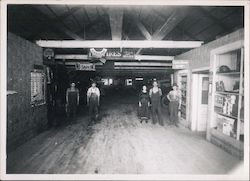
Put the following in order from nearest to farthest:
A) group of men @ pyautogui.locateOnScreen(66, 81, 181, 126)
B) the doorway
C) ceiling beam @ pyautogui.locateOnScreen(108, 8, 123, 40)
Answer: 1. ceiling beam @ pyautogui.locateOnScreen(108, 8, 123, 40)
2. the doorway
3. group of men @ pyautogui.locateOnScreen(66, 81, 181, 126)

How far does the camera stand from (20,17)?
519cm

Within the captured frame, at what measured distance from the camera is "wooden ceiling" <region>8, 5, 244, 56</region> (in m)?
4.68

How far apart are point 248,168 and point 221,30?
3.64m

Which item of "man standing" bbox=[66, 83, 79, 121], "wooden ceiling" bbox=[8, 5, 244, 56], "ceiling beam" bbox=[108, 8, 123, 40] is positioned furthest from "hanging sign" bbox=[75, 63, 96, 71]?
"ceiling beam" bbox=[108, 8, 123, 40]

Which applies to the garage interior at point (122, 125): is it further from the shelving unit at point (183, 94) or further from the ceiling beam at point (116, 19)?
the shelving unit at point (183, 94)

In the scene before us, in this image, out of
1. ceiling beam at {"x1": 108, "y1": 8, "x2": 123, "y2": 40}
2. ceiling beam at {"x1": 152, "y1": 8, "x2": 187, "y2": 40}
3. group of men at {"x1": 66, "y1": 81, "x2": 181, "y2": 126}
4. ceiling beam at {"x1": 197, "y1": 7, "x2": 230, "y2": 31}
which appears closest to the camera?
ceiling beam at {"x1": 108, "y1": 8, "x2": 123, "y2": 40}

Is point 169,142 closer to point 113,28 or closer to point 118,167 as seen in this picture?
point 118,167

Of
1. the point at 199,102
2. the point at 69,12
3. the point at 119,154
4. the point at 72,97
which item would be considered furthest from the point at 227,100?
the point at 72,97

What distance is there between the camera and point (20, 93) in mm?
5637

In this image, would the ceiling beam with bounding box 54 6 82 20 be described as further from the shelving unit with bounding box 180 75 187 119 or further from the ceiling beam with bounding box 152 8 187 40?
the shelving unit with bounding box 180 75 187 119

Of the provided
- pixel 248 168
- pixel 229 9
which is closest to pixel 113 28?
pixel 229 9

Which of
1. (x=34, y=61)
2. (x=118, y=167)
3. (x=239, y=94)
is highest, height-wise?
(x=34, y=61)

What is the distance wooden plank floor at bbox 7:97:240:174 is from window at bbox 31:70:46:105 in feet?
3.85

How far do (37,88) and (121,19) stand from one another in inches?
159
